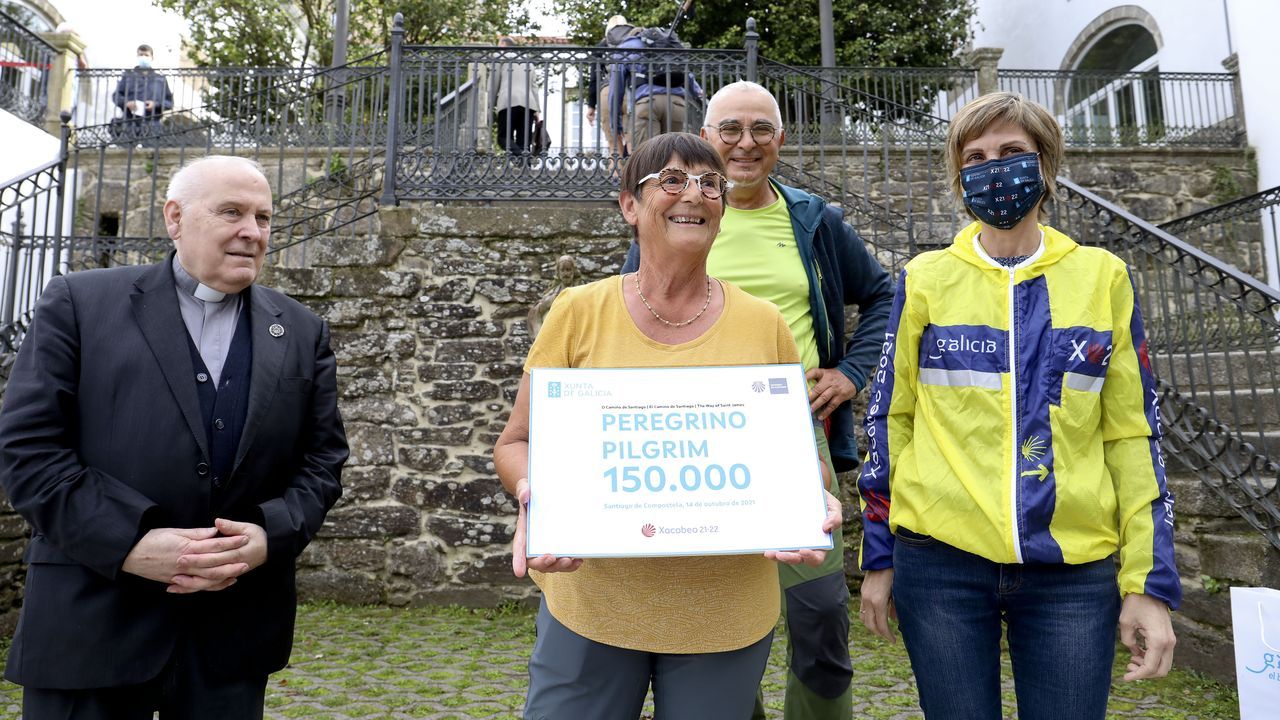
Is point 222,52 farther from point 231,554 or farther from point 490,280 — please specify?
point 231,554

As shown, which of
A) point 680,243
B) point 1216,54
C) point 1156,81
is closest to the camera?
point 680,243

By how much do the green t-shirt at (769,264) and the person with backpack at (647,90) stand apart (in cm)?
379

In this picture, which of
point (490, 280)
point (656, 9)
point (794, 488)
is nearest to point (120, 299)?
point (794, 488)

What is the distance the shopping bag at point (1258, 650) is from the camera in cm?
286

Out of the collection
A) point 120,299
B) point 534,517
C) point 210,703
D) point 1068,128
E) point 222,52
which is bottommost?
point 210,703

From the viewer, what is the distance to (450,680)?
414 centimetres

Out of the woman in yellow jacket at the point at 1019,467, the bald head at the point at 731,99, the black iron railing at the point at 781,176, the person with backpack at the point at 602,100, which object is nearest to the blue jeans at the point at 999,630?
the woman in yellow jacket at the point at 1019,467

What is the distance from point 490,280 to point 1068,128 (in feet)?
37.6

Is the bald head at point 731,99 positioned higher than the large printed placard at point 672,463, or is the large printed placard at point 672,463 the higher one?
the bald head at point 731,99

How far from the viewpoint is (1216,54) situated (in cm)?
1268

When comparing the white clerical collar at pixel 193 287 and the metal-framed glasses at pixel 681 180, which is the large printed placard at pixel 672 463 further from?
the white clerical collar at pixel 193 287

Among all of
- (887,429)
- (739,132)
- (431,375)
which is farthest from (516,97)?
(887,429)

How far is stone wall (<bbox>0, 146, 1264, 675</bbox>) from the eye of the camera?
544cm

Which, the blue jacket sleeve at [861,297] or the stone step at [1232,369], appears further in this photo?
the stone step at [1232,369]
